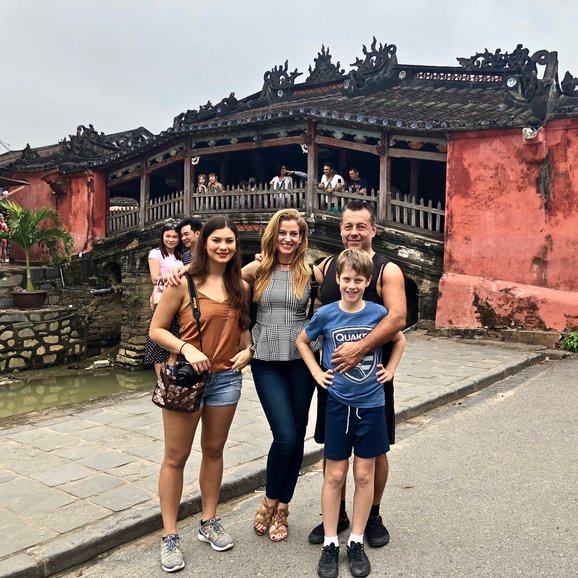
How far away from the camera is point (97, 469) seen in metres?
4.27

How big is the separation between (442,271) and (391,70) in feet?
21.7

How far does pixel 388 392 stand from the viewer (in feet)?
10.4

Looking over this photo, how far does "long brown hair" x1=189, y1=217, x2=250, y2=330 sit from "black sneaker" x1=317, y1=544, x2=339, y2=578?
1.20 meters

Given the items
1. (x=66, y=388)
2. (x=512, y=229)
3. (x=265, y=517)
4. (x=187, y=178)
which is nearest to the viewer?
(x=265, y=517)

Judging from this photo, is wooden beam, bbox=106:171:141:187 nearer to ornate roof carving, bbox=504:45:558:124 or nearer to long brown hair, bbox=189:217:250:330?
ornate roof carving, bbox=504:45:558:124

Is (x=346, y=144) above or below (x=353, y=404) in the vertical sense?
above

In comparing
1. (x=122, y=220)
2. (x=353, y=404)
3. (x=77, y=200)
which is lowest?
(x=353, y=404)

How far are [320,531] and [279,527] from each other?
229 mm

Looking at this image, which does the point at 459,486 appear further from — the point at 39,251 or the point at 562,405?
the point at 39,251

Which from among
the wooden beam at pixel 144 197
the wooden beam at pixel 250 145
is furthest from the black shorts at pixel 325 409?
the wooden beam at pixel 144 197

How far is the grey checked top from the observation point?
10.5ft

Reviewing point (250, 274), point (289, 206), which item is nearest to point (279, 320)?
point (250, 274)

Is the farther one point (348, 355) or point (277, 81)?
point (277, 81)

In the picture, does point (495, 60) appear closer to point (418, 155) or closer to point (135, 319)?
point (418, 155)
